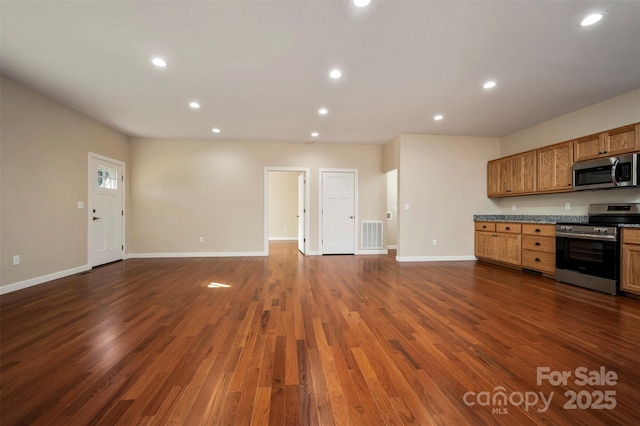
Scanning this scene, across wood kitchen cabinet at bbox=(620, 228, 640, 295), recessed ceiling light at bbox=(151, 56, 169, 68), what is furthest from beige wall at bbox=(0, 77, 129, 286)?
wood kitchen cabinet at bbox=(620, 228, 640, 295)

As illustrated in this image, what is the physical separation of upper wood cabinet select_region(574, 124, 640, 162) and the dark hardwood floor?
192cm

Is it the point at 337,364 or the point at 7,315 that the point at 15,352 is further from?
the point at 337,364

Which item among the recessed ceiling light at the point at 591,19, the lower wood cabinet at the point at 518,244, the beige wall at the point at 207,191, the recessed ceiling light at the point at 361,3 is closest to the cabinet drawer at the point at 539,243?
the lower wood cabinet at the point at 518,244

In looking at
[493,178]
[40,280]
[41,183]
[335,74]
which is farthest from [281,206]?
[335,74]

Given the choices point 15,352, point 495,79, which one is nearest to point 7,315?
point 15,352

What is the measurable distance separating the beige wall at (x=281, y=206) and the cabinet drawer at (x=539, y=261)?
6.40m

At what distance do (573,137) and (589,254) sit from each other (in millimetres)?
1984

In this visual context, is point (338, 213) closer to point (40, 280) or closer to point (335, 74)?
point (335, 74)

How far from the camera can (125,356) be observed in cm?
178

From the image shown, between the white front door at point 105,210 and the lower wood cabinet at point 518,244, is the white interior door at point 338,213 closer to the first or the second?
the lower wood cabinet at point 518,244

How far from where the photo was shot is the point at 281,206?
8.87 meters

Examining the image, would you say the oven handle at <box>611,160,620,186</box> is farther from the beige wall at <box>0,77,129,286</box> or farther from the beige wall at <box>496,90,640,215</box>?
the beige wall at <box>0,77,129,286</box>

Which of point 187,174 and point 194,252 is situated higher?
point 187,174

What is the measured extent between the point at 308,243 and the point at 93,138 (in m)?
4.57
